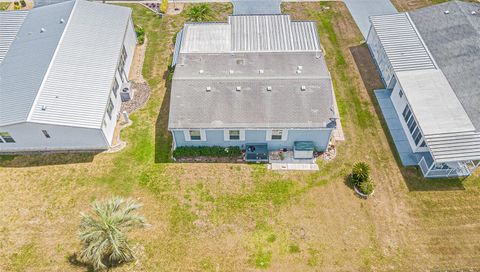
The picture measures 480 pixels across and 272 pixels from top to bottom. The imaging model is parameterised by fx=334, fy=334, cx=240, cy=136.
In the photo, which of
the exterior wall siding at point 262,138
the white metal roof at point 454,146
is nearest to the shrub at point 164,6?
the exterior wall siding at point 262,138

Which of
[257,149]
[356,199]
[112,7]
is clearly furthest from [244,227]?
[112,7]

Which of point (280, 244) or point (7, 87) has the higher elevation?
point (7, 87)

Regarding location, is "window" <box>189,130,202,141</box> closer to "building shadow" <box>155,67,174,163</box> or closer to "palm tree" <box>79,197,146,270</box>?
"building shadow" <box>155,67,174,163</box>

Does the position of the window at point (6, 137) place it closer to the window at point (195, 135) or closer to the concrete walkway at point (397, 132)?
the window at point (195, 135)

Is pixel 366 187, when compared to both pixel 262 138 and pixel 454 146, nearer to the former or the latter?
pixel 454 146

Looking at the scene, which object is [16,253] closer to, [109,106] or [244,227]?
[109,106]

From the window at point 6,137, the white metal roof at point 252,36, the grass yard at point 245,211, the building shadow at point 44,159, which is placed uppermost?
the white metal roof at point 252,36
